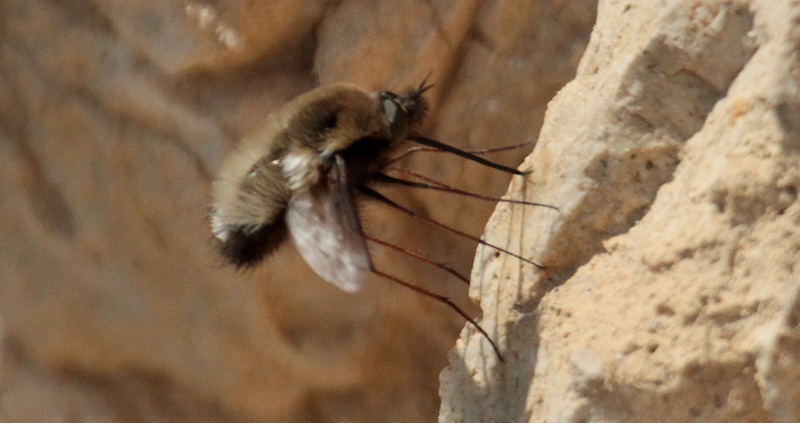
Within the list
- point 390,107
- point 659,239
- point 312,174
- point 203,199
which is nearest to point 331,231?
point 312,174

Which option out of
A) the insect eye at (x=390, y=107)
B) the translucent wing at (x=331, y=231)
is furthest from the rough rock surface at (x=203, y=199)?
the translucent wing at (x=331, y=231)

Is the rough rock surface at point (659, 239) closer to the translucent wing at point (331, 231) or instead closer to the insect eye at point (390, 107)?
the translucent wing at point (331, 231)

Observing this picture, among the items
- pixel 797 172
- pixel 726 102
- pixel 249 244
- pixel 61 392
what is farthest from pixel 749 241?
pixel 61 392

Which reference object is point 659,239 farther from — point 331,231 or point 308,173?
point 308,173

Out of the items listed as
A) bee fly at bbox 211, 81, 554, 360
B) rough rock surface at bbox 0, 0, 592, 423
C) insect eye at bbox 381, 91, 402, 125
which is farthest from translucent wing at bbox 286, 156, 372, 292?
rough rock surface at bbox 0, 0, 592, 423

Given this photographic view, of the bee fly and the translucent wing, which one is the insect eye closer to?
the bee fly
